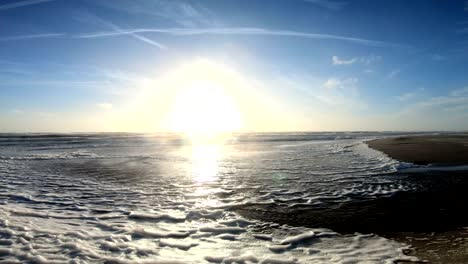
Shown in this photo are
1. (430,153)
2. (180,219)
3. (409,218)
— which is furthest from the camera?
(430,153)

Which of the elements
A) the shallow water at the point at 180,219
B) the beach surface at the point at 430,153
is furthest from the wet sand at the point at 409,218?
the beach surface at the point at 430,153

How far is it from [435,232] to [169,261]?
19.0ft

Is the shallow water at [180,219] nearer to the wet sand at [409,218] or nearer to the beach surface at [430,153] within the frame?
the wet sand at [409,218]

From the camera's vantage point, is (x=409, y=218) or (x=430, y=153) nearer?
(x=409, y=218)

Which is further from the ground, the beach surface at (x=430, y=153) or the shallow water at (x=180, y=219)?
the beach surface at (x=430, y=153)

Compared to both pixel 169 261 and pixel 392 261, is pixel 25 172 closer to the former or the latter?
pixel 169 261

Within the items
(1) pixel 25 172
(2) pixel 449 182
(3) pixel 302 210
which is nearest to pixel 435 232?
(3) pixel 302 210

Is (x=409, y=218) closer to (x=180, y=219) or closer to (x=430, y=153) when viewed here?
(x=180, y=219)

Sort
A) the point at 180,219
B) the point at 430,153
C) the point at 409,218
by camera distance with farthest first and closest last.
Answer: the point at 430,153 < the point at 180,219 < the point at 409,218

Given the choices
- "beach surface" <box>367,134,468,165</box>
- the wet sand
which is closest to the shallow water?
the wet sand

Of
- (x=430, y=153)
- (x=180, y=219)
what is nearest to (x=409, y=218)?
(x=180, y=219)

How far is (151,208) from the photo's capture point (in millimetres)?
9859

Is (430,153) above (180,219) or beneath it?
above

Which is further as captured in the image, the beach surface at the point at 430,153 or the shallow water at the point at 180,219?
the beach surface at the point at 430,153
